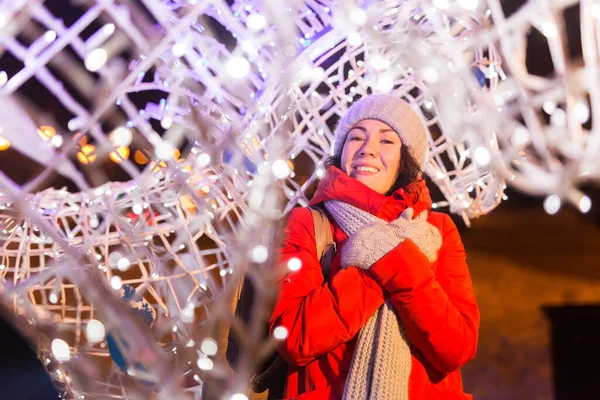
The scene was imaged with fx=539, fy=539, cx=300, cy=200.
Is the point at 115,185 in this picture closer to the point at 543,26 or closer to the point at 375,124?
the point at 375,124

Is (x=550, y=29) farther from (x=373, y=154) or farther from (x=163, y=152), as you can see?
(x=163, y=152)

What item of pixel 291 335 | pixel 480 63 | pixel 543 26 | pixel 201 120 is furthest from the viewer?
pixel 480 63

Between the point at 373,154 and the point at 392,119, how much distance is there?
0.07 meters

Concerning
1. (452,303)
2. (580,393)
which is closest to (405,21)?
(452,303)

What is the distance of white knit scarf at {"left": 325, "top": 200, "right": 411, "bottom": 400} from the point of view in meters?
0.79

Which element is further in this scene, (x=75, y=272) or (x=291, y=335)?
(x=291, y=335)

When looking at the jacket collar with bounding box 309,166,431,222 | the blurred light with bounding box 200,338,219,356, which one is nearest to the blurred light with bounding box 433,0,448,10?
the jacket collar with bounding box 309,166,431,222

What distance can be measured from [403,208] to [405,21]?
1.35ft

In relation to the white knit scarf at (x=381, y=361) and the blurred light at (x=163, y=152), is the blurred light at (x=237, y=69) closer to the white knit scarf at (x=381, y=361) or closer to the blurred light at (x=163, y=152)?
the blurred light at (x=163, y=152)

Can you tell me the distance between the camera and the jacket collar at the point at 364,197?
92 centimetres

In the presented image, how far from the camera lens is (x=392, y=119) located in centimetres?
98

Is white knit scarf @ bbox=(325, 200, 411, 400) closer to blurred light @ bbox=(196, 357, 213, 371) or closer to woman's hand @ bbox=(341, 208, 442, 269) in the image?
woman's hand @ bbox=(341, 208, 442, 269)

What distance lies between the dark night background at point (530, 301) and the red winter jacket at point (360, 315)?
649 mm

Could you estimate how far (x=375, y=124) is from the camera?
98cm
